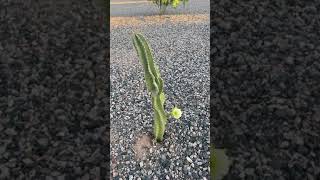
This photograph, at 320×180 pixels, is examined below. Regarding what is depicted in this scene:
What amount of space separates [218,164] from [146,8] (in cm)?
409

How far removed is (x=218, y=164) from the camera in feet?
8.58

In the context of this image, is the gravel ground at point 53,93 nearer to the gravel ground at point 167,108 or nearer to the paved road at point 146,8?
the gravel ground at point 167,108

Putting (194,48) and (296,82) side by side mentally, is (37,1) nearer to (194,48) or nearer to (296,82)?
(194,48)

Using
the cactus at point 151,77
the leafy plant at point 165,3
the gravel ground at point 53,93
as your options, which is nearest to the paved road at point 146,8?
the leafy plant at point 165,3

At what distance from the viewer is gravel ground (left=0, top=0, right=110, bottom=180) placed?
2.70 meters

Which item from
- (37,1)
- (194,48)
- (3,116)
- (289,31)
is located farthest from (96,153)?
(37,1)

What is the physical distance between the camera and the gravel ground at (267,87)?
265cm

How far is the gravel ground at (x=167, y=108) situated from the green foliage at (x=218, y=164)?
0.04 meters

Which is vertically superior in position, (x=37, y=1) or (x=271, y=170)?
(x=37, y=1)

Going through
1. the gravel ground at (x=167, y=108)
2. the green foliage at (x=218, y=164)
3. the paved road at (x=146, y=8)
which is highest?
the paved road at (x=146, y=8)

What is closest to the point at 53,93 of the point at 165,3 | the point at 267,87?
the point at 267,87

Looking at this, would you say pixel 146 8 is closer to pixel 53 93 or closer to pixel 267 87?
pixel 53 93

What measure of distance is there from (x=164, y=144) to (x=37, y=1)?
2947mm

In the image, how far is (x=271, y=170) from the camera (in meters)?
2.56
